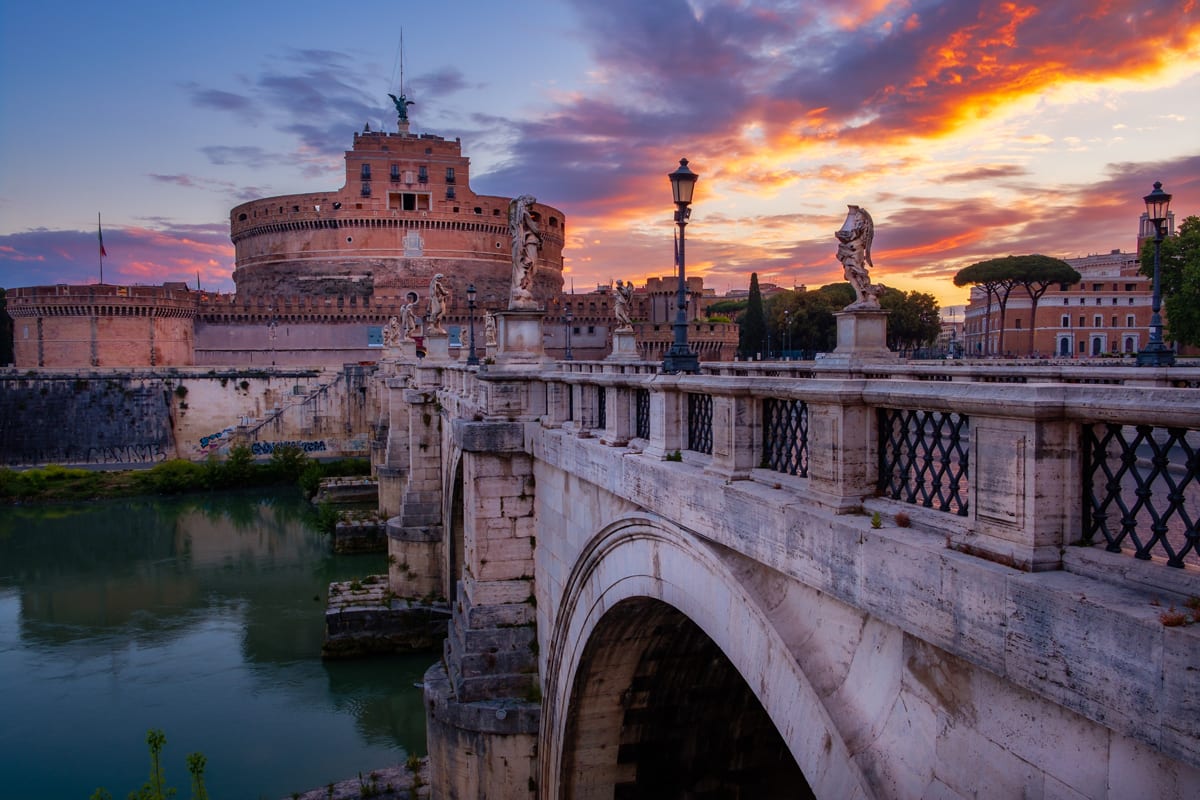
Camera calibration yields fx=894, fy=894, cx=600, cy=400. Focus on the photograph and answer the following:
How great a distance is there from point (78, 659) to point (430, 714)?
12.3 metres

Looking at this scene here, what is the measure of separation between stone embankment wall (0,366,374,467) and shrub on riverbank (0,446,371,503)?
3.31 m

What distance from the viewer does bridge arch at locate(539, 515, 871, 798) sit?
6379 millimetres

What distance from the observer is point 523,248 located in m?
10.1

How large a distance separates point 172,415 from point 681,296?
145 ft

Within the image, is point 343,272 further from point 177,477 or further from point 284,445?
point 177,477

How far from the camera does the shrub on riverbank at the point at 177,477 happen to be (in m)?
37.1

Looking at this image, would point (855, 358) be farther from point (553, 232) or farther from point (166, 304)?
point (553, 232)

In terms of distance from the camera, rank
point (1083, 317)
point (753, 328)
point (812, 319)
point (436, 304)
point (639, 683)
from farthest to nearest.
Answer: point (812, 319), point (753, 328), point (1083, 317), point (436, 304), point (639, 683)

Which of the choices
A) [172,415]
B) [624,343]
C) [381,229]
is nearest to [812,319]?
[381,229]

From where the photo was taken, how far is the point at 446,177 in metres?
69.4

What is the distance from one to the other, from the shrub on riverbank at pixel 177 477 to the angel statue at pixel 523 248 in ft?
95.1

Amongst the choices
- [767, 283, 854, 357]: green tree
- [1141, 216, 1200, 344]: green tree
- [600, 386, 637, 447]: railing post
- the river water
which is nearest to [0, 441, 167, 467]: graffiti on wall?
the river water

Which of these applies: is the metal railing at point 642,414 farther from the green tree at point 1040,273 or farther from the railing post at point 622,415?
the green tree at point 1040,273

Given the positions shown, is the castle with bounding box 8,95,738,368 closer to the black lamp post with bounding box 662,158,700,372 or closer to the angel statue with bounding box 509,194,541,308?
the angel statue with bounding box 509,194,541,308
